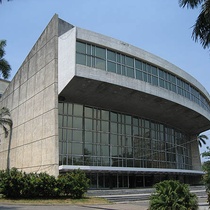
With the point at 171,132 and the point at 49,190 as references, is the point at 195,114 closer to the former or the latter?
the point at 171,132

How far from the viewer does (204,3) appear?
13.5 meters

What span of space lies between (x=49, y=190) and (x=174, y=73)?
20.7 m

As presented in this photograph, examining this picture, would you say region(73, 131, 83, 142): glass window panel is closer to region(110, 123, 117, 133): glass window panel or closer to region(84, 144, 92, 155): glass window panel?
region(84, 144, 92, 155): glass window panel

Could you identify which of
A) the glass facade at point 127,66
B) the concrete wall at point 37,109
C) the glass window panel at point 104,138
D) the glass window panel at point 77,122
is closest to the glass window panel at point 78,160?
the glass window panel at point 77,122

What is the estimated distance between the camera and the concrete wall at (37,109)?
90.2ft

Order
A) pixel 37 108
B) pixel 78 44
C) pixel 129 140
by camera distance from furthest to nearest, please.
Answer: pixel 129 140 → pixel 37 108 → pixel 78 44

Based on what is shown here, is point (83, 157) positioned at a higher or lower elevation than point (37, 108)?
lower

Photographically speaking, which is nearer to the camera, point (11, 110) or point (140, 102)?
point (140, 102)

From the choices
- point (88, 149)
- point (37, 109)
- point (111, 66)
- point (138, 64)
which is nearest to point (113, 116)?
point (88, 149)

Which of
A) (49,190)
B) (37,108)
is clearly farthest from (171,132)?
(49,190)

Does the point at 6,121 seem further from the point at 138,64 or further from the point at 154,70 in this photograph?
the point at 154,70

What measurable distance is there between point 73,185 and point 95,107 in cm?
1264

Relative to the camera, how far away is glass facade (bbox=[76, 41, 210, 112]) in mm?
28531

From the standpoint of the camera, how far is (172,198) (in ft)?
40.0
